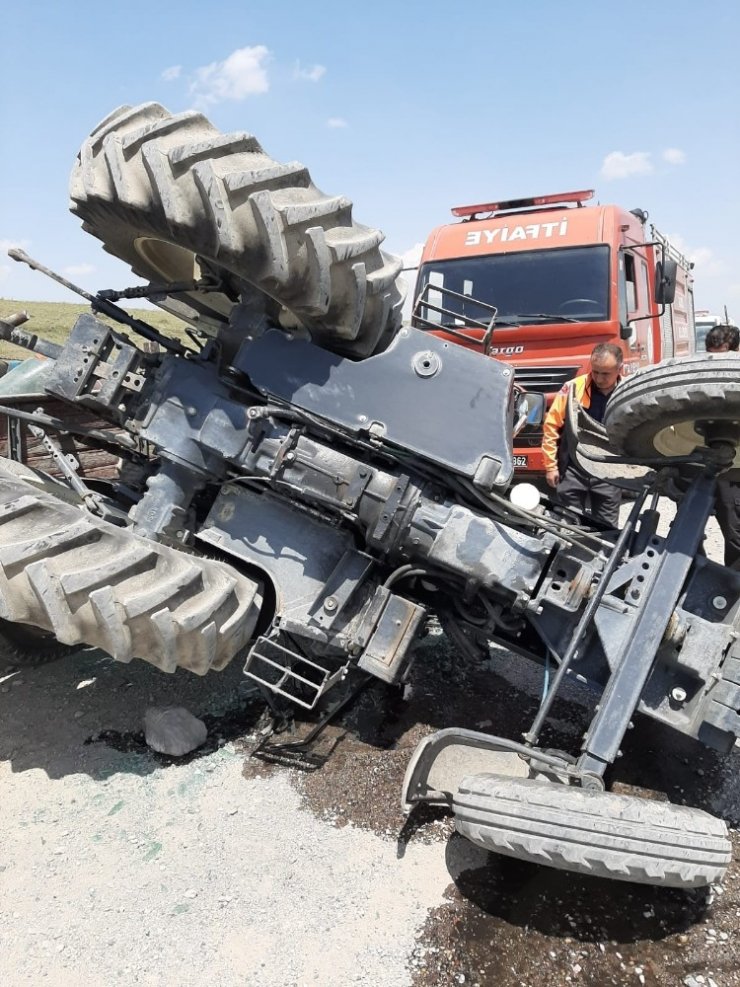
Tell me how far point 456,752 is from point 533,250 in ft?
17.9

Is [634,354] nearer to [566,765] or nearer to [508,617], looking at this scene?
[508,617]

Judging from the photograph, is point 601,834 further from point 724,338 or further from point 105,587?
point 724,338

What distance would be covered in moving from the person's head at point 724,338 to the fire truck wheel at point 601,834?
10.2 feet

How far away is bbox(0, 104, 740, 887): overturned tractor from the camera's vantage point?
237 cm

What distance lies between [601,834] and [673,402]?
142cm

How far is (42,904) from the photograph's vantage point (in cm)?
234

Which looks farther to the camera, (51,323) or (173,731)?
(51,323)

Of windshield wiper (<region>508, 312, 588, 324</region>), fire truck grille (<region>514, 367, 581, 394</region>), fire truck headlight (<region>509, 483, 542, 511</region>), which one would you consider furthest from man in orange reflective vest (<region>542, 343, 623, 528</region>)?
windshield wiper (<region>508, 312, 588, 324</region>)

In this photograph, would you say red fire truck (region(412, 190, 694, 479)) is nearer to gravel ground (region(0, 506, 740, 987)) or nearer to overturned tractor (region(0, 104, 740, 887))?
overturned tractor (region(0, 104, 740, 887))

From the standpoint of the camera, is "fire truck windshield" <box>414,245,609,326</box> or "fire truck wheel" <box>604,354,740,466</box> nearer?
"fire truck wheel" <box>604,354,740,466</box>

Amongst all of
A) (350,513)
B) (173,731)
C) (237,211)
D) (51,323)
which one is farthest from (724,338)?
(51,323)

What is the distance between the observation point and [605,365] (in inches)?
177

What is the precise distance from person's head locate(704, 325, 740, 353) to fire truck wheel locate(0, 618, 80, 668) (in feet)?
13.9

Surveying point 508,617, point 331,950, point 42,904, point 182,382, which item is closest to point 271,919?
point 331,950
